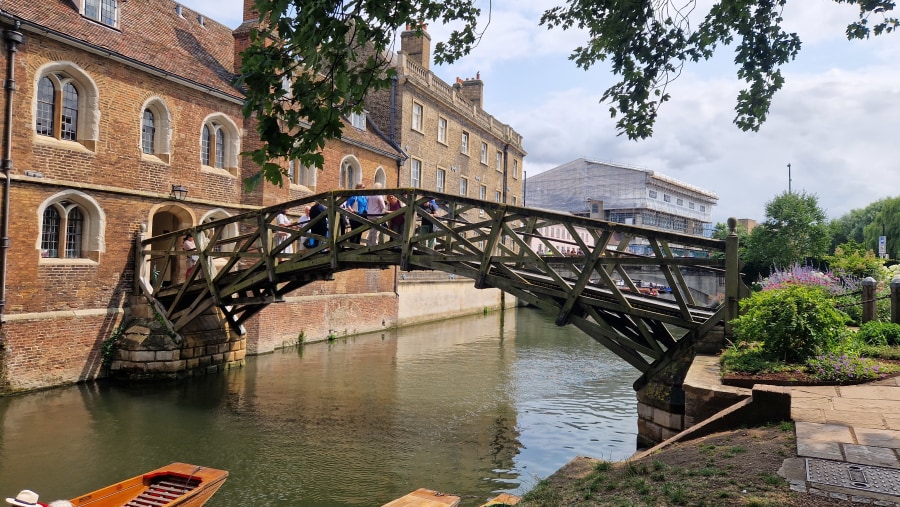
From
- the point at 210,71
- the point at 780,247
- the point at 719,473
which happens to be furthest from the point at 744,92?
the point at 780,247

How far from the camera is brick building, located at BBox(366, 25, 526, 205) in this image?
26.7 m

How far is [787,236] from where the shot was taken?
3603cm

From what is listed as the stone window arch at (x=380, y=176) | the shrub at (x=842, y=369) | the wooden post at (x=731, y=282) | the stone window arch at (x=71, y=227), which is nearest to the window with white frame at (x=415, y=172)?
the stone window arch at (x=380, y=176)

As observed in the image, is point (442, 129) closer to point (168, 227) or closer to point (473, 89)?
point (473, 89)

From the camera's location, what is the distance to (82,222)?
13.2 metres

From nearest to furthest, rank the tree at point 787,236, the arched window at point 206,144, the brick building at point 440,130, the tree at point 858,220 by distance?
the arched window at point 206,144 → the brick building at point 440,130 → the tree at point 787,236 → the tree at point 858,220

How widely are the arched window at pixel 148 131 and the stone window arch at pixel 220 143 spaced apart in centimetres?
129

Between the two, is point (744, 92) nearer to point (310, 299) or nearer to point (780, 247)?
point (310, 299)

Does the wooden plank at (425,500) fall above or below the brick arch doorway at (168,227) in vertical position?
below

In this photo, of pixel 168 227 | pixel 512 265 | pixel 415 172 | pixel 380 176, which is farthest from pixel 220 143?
pixel 415 172

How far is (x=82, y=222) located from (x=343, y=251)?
18.8ft

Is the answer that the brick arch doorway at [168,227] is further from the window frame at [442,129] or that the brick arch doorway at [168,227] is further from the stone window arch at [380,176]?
the window frame at [442,129]

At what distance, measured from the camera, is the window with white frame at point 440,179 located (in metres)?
30.4

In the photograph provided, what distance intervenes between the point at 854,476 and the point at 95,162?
1384 centimetres
